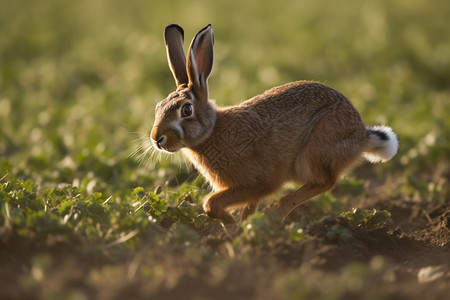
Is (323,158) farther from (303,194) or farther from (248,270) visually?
(248,270)

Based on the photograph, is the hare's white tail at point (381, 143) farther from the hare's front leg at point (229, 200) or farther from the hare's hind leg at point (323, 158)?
the hare's front leg at point (229, 200)

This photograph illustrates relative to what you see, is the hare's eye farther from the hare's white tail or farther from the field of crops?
the hare's white tail

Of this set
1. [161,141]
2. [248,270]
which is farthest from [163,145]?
[248,270]

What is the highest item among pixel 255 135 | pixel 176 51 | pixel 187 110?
pixel 176 51

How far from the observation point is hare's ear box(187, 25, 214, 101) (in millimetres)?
5449

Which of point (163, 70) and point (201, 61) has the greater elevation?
point (201, 61)

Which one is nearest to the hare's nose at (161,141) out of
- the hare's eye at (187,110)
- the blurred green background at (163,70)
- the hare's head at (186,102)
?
the hare's head at (186,102)

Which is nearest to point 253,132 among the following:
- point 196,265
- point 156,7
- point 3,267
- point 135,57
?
point 196,265

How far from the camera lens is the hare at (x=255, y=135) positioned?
5.39 m

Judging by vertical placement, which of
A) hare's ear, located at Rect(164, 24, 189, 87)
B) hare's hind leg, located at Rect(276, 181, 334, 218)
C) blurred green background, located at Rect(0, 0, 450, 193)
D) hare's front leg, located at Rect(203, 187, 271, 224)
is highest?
hare's ear, located at Rect(164, 24, 189, 87)

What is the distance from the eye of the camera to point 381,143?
595 centimetres

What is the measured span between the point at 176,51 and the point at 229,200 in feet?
4.69

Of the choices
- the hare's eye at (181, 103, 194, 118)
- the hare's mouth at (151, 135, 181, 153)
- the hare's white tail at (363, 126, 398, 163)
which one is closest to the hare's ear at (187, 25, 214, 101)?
the hare's eye at (181, 103, 194, 118)

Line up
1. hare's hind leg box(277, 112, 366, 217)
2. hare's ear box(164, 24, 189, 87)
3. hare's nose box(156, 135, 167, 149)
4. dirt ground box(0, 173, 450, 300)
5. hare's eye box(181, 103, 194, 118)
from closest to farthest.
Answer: dirt ground box(0, 173, 450, 300) → hare's nose box(156, 135, 167, 149) → hare's eye box(181, 103, 194, 118) → hare's hind leg box(277, 112, 366, 217) → hare's ear box(164, 24, 189, 87)
